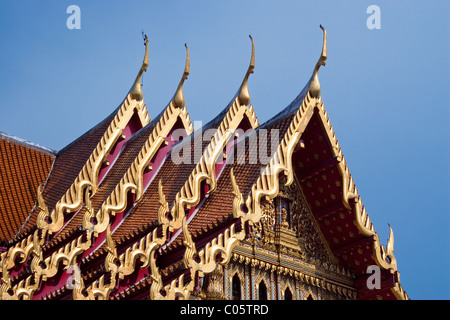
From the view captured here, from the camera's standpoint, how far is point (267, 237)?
10805mm

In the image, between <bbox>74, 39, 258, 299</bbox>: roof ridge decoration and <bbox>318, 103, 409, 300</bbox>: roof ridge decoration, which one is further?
<bbox>318, 103, 409, 300</bbox>: roof ridge decoration

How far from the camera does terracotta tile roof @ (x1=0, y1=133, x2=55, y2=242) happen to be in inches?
497

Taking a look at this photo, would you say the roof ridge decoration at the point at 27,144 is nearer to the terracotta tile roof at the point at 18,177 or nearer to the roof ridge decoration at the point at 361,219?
the terracotta tile roof at the point at 18,177

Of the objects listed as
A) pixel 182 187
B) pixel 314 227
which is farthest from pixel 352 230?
pixel 182 187

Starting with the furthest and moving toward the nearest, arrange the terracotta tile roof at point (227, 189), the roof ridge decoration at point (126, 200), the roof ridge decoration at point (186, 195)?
the terracotta tile roof at point (227, 189) → the roof ridge decoration at point (186, 195) → the roof ridge decoration at point (126, 200)

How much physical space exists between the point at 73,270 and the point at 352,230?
144 inches

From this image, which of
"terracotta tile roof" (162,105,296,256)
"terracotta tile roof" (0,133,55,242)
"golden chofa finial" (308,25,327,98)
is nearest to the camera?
"terracotta tile roof" (162,105,296,256)

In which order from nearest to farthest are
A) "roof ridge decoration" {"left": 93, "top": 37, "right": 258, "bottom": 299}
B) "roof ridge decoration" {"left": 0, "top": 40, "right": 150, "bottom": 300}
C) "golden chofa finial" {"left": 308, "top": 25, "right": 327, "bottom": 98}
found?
"roof ridge decoration" {"left": 93, "top": 37, "right": 258, "bottom": 299}
"roof ridge decoration" {"left": 0, "top": 40, "right": 150, "bottom": 300}
"golden chofa finial" {"left": 308, "top": 25, "right": 327, "bottom": 98}

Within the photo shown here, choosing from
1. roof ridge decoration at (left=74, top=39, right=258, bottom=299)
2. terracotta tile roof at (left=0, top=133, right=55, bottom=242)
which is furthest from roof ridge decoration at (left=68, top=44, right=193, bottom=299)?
terracotta tile roof at (left=0, top=133, right=55, bottom=242)

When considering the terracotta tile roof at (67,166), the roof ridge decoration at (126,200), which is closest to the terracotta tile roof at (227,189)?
the roof ridge decoration at (126,200)

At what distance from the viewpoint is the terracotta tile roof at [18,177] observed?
1263 centimetres

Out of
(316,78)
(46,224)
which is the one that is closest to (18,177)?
(46,224)

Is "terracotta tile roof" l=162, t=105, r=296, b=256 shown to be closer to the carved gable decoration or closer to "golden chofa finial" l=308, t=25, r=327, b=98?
"golden chofa finial" l=308, t=25, r=327, b=98

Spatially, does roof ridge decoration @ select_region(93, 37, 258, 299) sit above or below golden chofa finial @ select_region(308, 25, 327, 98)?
below
